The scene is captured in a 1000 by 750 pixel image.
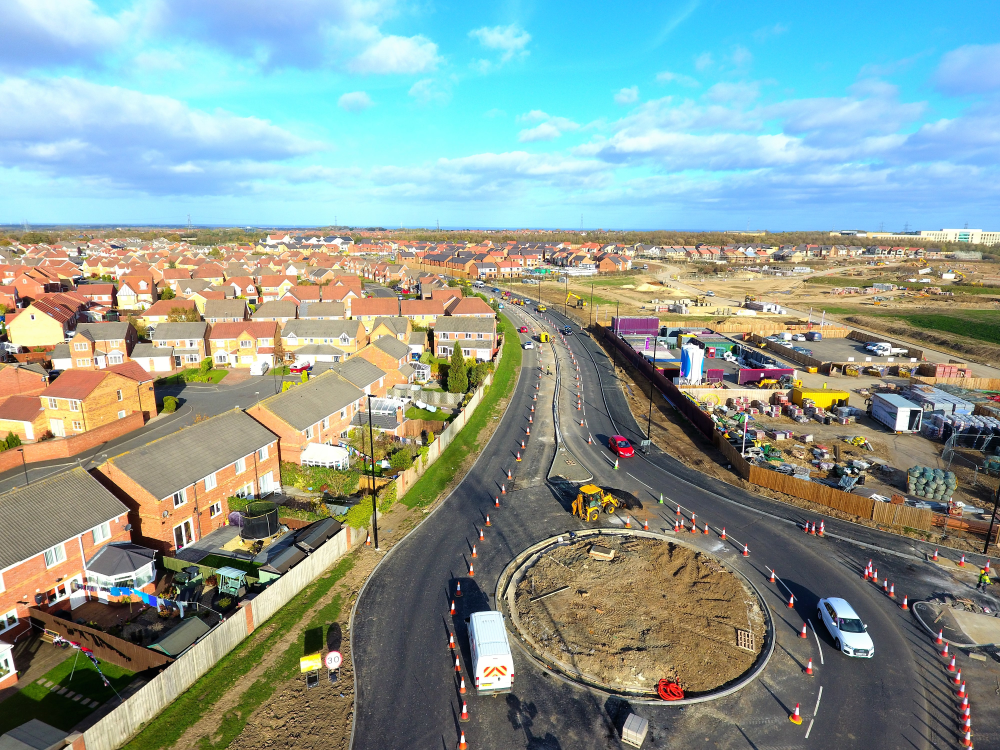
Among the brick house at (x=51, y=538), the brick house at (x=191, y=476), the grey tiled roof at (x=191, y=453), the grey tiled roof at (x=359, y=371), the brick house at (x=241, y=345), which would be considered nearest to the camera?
the brick house at (x=51, y=538)

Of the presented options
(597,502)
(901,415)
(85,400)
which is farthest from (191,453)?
(901,415)

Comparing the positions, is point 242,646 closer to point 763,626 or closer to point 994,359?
point 763,626

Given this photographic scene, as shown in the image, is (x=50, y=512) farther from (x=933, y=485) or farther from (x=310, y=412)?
(x=933, y=485)

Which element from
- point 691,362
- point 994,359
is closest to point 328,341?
point 691,362

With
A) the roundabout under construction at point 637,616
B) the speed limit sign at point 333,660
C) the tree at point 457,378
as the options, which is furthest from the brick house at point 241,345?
the speed limit sign at point 333,660

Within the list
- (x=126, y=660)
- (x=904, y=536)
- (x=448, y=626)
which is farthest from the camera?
(x=904, y=536)

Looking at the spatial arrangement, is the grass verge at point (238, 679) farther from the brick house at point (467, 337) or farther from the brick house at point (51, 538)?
the brick house at point (467, 337)

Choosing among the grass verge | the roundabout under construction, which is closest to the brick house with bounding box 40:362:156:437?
the grass verge
